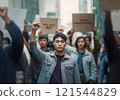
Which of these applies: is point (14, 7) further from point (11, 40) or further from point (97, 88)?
point (97, 88)

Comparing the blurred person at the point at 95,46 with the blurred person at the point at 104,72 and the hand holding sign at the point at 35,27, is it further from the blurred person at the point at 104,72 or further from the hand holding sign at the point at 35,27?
the hand holding sign at the point at 35,27

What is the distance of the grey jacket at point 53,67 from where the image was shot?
6121 mm

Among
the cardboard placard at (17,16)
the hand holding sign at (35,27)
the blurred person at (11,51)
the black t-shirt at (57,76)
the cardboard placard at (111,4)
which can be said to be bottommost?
the black t-shirt at (57,76)

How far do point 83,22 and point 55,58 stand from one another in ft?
2.33

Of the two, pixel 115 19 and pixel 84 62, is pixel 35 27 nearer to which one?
pixel 84 62

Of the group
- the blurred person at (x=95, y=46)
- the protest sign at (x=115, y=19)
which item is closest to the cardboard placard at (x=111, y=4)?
the protest sign at (x=115, y=19)

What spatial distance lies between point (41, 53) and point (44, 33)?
1.04ft

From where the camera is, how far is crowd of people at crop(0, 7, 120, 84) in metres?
6.09

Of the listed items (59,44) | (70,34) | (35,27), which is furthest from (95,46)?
(35,27)

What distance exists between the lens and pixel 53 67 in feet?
20.1

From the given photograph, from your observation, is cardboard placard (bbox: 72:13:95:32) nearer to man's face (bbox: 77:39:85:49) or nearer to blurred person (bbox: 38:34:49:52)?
man's face (bbox: 77:39:85:49)

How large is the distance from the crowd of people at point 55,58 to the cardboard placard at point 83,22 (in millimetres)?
80

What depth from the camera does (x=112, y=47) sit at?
6.09 metres

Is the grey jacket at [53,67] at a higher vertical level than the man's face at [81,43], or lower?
lower
